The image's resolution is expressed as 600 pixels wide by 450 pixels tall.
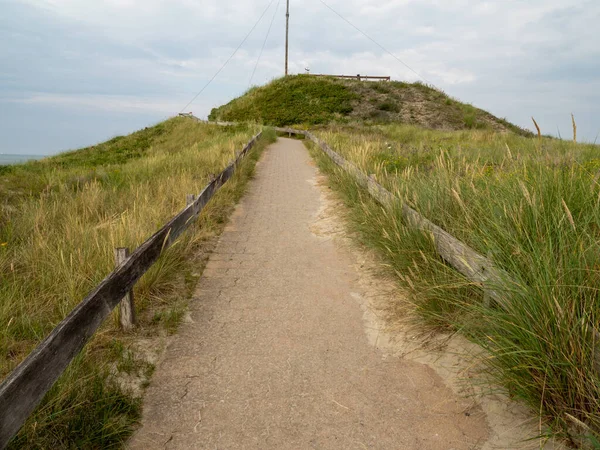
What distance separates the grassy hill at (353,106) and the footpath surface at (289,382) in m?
28.7

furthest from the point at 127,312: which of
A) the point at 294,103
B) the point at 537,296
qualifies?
the point at 294,103

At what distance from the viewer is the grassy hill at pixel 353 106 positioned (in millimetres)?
33875

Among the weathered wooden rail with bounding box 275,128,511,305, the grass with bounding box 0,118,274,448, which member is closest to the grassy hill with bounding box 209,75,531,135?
the grass with bounding box 0,118,274,448

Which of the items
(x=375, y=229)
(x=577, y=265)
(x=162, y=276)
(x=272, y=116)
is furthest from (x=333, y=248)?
(x=272, y=116)

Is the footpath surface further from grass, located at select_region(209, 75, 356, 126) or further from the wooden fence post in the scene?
grass, located at select_region(209, 75, 356, 126)

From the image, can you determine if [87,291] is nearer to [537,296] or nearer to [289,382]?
[289,382]

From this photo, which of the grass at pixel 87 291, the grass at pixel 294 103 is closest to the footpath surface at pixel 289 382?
the grass at pixel 87 291

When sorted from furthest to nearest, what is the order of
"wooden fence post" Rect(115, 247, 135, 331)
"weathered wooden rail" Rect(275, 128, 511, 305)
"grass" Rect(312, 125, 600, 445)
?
"wooden fence post" Rect(115, 247, 135, 331) < "weathered wooden rail" Rect(275, 128, 511, 305) < "grass" Rect(312, 125, 600, 445)

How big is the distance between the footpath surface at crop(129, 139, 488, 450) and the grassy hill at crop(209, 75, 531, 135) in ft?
94.2

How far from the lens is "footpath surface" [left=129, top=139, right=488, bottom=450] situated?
2449 millimetres

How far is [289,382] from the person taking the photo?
2.97m

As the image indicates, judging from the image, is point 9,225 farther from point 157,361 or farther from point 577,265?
point 577,265

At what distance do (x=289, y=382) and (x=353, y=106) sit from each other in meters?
35.3

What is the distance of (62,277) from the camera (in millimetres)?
3982
